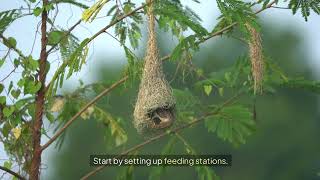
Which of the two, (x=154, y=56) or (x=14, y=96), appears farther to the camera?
(x=14, y=96)

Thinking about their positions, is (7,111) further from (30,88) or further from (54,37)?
(54,37)

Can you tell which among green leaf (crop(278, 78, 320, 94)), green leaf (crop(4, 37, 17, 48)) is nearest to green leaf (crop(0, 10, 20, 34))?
green leaf (crop(4, 37, 17, 48))

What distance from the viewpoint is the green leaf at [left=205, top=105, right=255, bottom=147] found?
17.5 feet

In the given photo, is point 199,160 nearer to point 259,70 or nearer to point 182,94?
point 182,94

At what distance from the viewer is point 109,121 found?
5.51 m

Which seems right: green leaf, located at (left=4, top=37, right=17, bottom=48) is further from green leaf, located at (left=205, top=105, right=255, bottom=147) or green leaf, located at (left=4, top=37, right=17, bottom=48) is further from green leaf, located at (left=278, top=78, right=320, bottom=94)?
green leaf, located at (left=278, top=78, right=320, bottom=94)

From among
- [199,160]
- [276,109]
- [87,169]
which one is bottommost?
[199,160]

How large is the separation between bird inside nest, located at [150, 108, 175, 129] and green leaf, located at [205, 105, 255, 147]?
2.78 feet

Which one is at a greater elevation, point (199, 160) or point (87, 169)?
point (87, 169)

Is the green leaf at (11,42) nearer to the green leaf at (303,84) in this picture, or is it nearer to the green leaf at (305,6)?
the green leaf at (305,6)

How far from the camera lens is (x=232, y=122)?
17.7 feet

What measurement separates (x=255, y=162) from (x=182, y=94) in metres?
19.2

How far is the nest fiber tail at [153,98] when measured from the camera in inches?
175

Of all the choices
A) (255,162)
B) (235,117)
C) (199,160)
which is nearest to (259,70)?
(235,117)
